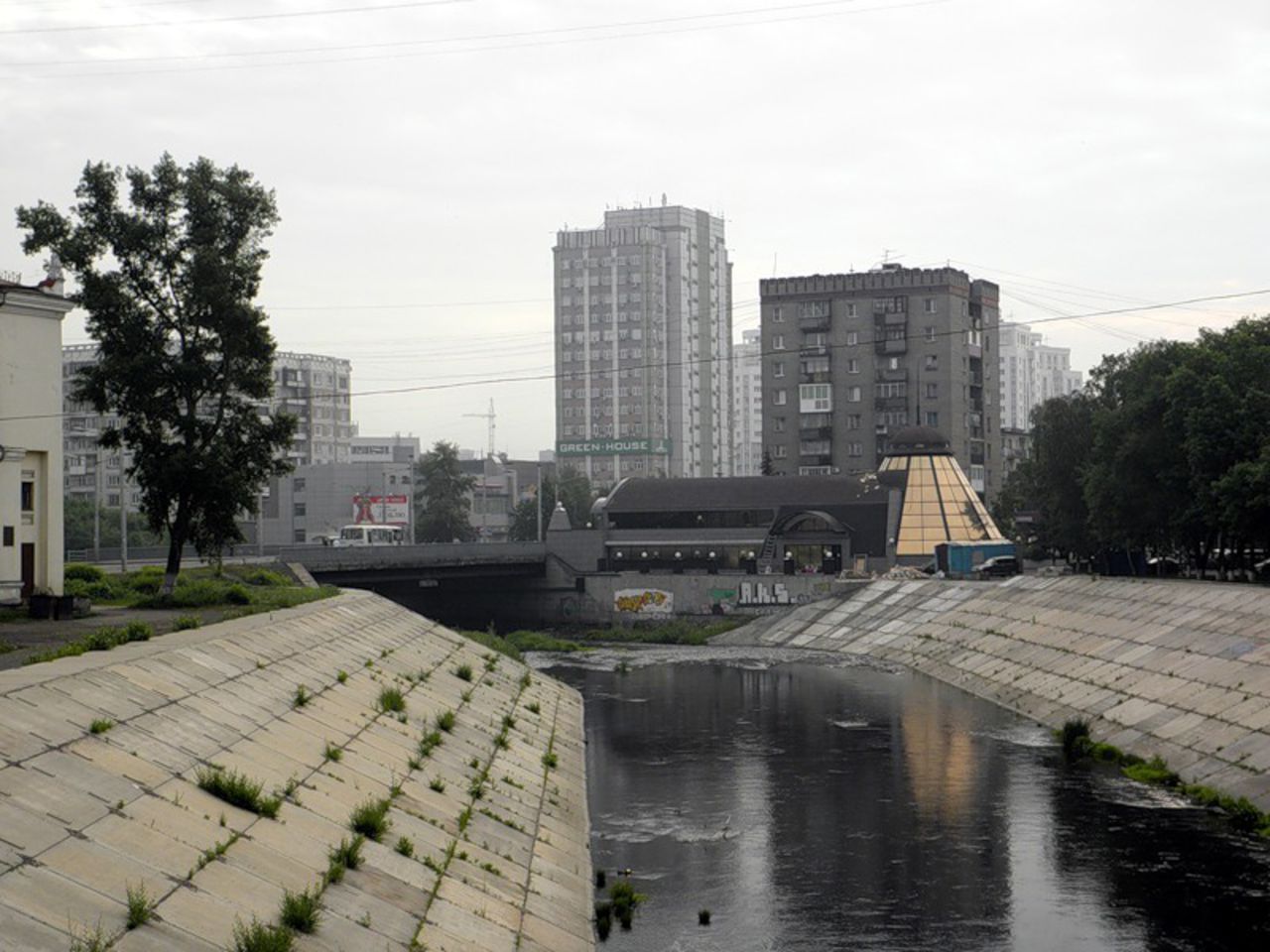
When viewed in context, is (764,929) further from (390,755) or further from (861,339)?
(861,339)

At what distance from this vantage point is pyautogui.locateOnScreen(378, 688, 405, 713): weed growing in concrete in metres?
41.9

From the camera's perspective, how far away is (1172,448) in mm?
87625

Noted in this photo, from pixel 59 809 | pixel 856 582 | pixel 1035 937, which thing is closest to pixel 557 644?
pixel 856 582

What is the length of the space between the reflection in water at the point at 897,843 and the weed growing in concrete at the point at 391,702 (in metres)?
6.40

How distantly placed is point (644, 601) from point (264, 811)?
367 ft

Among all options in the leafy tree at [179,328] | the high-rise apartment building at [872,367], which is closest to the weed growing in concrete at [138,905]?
the leafy tree at [179,328]

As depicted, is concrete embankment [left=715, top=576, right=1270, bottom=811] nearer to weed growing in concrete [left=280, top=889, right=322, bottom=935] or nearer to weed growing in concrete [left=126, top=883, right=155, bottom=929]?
weed growing in concrete [left=280, top=889, right=322, bottom=935]

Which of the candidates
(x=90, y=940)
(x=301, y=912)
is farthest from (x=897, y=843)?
(x=90, y=940)

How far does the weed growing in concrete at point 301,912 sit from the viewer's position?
71.9ft

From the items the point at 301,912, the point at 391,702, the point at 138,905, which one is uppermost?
the point at 138,905

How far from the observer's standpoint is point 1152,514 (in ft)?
298

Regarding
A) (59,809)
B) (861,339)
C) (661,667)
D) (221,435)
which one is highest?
(861,339)

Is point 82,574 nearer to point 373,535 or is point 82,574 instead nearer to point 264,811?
point 264,811

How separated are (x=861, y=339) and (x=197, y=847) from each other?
16533cm
